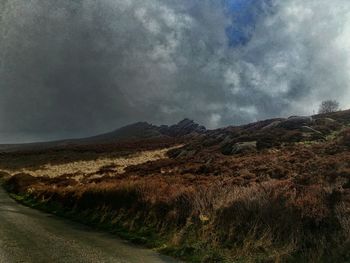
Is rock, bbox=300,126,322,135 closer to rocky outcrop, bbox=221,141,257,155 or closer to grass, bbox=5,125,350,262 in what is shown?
rocky outcrop, bbox=221,141,257,155

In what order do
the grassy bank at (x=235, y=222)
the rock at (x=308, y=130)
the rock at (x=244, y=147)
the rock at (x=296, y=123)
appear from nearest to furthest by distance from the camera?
the grassy bank at (x=235, y=222) → the rock at (x=244, y=147) → the rock at (x=308, y=130) → the rock at (x=296, y=123)

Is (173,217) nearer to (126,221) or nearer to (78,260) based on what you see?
(126,221)

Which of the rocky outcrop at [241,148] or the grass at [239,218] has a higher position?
the rocky outcrop at [241,148]

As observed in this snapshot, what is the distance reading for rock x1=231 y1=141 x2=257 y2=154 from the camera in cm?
4695

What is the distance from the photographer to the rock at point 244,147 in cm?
4695

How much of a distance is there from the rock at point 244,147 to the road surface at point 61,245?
2961cm

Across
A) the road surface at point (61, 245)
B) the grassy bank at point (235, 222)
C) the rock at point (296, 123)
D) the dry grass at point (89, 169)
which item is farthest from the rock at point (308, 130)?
the road surface at point (61, 245)

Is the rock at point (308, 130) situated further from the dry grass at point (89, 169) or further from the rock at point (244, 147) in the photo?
the dry grass at point (89, 169)

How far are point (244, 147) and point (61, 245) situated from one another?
35864 millimetres

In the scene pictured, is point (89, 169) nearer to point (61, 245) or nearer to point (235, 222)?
point (61, 245)

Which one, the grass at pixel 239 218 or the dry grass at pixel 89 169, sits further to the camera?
the dry grass at pixel 89 169

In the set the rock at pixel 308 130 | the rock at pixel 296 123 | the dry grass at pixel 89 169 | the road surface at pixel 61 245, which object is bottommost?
the road surface at pixel 61 245

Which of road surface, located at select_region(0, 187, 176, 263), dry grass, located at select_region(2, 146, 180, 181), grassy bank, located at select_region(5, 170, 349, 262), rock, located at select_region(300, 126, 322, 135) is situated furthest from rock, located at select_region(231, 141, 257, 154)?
road surface, located at select_region(0, 187, 176, 263)

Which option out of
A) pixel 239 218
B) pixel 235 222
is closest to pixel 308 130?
pixel 239 218
